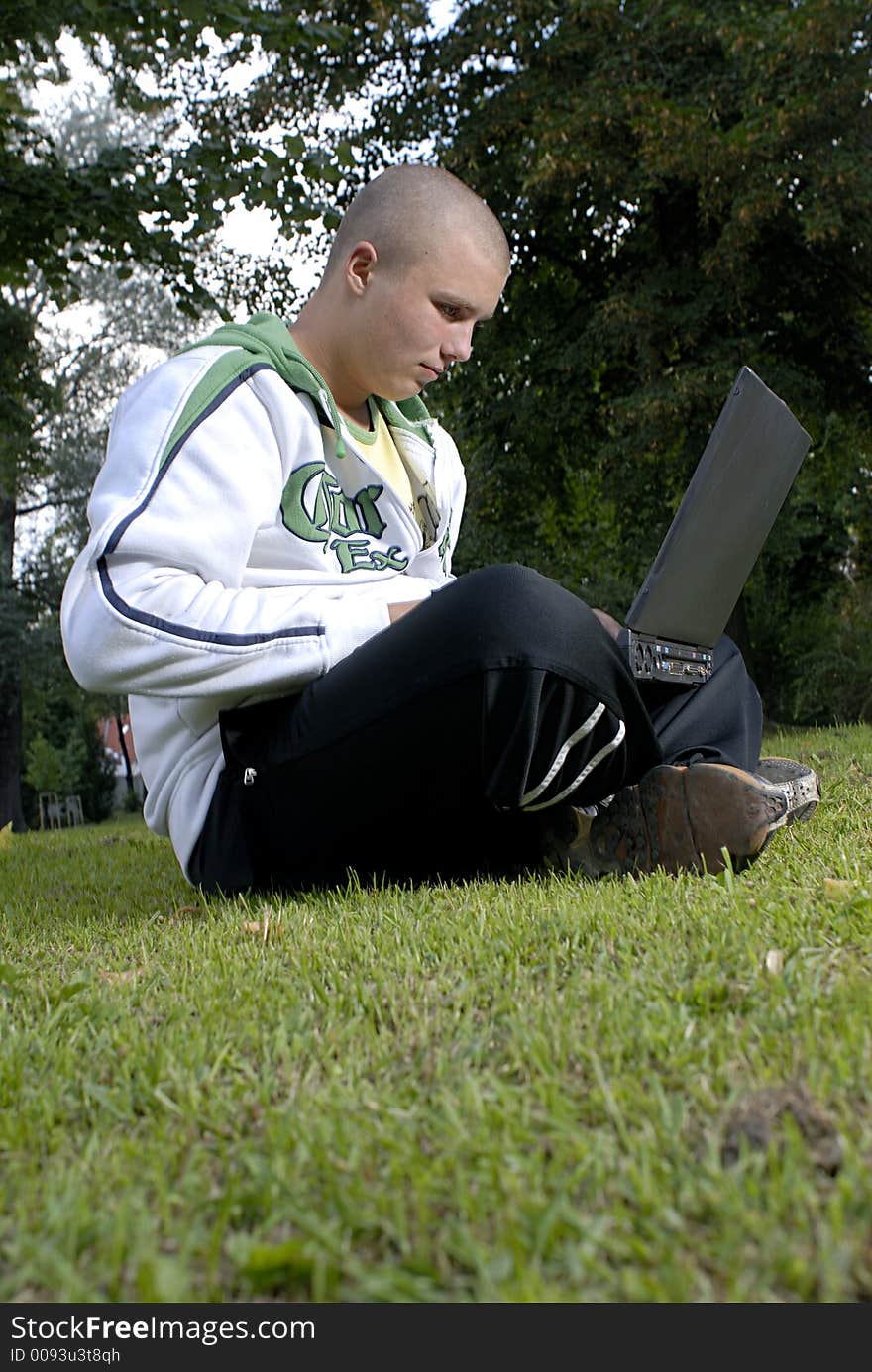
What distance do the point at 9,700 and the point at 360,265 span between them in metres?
17.8

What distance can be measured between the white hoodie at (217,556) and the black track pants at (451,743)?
12 centimetres

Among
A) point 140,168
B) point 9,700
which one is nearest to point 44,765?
point 9,700

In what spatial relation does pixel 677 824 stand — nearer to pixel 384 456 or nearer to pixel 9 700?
pixel 384 456

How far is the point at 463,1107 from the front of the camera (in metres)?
1.42

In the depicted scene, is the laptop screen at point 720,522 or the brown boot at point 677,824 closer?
the brown boot at point 677,824

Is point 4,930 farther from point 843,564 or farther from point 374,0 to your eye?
point 843,564

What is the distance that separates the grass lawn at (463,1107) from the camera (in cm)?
110

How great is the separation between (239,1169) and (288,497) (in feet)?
6.49

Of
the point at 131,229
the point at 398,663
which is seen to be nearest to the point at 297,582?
the point at 398,663

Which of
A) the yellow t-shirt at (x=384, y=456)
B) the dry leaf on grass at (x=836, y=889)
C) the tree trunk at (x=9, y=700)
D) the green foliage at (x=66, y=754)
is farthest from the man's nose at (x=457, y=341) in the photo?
the green foliage at (x=66, y=754)

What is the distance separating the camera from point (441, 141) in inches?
506

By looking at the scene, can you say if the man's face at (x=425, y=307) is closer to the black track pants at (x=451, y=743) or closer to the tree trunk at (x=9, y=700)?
the black track pants at (x=451, y=743)

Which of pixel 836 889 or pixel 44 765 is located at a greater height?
pixel 836 889

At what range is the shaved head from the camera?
3.12m
